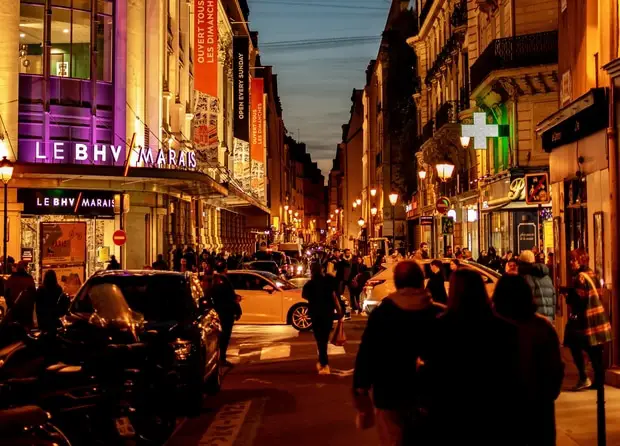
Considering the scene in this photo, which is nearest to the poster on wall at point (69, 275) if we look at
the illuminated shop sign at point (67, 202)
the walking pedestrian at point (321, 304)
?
the illuminated shop sign at point (67, 202)

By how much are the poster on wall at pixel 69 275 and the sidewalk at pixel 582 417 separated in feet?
76.5

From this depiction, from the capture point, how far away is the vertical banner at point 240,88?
55875 mm

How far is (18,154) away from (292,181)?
11489cm

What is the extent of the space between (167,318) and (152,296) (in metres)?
0.47

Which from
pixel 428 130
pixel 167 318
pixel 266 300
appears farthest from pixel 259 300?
pixel 428 130

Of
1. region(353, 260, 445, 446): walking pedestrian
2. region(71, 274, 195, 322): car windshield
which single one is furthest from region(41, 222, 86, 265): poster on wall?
region(353, 260, 445, 446): walking pedestrian

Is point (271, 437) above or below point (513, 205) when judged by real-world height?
below

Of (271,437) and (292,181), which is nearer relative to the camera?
(271,437)

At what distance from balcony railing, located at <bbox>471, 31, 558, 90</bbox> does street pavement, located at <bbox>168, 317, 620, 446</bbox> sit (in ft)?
52.8

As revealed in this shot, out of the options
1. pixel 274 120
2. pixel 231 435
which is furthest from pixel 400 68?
pixel 231 435

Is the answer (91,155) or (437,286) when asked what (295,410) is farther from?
(91,155)

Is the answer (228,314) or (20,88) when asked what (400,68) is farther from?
(228,314)

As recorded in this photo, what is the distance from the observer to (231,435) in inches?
376

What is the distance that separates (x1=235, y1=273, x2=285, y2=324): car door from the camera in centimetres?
2261
